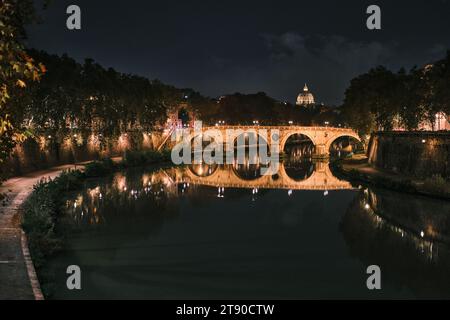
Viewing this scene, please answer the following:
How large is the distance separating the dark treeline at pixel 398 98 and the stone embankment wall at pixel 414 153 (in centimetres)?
297

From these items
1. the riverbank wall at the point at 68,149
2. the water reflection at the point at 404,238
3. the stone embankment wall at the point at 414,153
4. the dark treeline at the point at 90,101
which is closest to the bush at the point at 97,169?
the riverbank wall at the point at 68,149

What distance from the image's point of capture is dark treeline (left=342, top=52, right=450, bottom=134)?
37.5 meters

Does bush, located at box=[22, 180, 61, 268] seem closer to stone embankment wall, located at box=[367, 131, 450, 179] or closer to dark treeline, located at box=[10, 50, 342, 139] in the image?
dark treeline, located at box=[10, 50, 342, 139]

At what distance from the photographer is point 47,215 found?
60.0ft

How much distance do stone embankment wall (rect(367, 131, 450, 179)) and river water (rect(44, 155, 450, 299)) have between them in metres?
4.46

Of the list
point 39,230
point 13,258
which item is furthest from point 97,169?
point 13,258

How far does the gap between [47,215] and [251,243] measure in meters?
8.29

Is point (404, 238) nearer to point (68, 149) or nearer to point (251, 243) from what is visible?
point (251, 243)

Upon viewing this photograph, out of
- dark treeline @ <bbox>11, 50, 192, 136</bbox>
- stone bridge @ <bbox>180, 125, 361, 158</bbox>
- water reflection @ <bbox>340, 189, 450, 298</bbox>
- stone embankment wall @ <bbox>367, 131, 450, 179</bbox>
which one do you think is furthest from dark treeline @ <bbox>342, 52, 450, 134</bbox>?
dark treeline @ <bbox>11, 50, 192, 136</bbox>

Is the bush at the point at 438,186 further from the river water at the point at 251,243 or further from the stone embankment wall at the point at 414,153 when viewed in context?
the stone embankment wall at the point at 414,153

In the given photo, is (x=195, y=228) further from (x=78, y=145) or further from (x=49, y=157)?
(x=78, y=145)

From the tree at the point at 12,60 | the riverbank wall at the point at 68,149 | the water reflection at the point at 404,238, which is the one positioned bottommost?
the water reflection at the point at 404,238

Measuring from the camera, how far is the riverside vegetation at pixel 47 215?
1467cm
